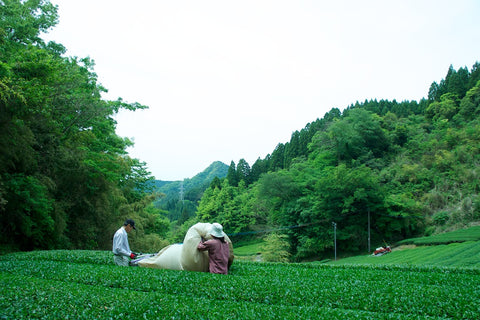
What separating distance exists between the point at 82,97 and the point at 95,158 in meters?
3.65

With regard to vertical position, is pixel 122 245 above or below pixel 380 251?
above

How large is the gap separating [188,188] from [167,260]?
156941mm

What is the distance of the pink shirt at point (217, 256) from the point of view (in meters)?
8.91

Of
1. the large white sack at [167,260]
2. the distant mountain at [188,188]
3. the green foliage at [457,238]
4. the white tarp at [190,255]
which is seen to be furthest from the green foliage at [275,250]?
the distant mountain at [188,188]

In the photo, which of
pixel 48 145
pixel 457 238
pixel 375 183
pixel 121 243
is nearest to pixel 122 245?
pixel 121 243

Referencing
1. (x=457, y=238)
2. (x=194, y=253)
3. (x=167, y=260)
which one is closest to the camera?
(x=194, y=253)

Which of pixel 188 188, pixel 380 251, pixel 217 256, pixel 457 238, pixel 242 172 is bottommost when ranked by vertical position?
pixel 380 251

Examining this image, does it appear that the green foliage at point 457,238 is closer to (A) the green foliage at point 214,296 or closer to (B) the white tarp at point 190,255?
(A) the green foliage at point 214,296

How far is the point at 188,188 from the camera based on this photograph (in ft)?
540

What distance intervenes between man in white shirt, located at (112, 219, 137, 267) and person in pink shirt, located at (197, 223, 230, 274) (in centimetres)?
210

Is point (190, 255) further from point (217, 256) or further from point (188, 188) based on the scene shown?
point (188, 188)

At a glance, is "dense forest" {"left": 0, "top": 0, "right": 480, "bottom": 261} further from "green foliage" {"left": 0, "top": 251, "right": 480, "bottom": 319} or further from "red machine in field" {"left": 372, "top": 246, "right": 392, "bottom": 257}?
"green foliage" {"left": 0, "top": 251, "right": 480, "bottom": 319}

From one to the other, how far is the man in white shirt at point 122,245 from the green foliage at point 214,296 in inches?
32.2

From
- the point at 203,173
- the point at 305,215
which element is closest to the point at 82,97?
the point at 305,215
